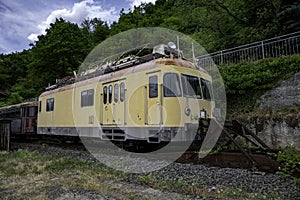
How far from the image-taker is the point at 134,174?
661cm

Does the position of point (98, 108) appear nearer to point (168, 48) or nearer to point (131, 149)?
point (131, 149)

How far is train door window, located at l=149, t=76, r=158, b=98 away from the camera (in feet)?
27.0

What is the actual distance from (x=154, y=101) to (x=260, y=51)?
351 inches

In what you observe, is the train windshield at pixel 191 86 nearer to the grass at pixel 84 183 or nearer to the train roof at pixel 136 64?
the train roof at pixel 136 64

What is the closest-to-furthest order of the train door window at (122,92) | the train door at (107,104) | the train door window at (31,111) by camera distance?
the train door window at (122,92) → the train door at (107,104) → the train door window at (31,111)

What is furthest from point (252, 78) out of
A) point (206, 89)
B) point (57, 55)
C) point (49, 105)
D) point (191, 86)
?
point (57, 55)

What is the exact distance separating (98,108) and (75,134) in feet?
7.94

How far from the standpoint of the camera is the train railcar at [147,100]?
8023 millimetres

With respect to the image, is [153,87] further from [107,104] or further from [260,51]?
[260,51]

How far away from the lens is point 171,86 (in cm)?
816

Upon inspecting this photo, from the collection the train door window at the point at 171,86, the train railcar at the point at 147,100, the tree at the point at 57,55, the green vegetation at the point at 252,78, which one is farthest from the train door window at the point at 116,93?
the tree at the point at 57,55

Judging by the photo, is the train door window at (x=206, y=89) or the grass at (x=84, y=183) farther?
the train door window at (x=206, y=89)

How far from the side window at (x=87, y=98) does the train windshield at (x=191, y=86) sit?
4281 mm

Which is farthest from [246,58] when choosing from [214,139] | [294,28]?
[214,139]
